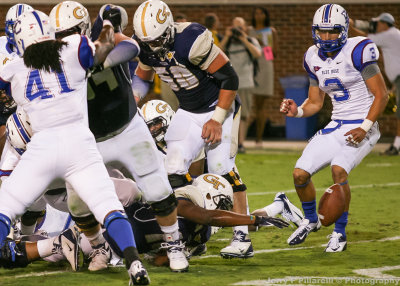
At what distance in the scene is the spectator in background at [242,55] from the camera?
12.4 metres

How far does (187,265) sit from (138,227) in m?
0.47

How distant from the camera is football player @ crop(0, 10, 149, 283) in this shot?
4.80m

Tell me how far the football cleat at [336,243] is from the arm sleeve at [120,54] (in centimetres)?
208

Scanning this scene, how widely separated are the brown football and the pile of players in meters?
0.11

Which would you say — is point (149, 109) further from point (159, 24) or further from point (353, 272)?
point (353, 272)

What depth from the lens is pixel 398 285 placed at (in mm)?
4922

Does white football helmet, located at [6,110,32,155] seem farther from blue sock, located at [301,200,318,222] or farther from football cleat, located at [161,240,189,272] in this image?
blue sock, located at [301,200,318,222]

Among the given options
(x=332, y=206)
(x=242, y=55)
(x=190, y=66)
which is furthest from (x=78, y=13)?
(x=242, y=55)

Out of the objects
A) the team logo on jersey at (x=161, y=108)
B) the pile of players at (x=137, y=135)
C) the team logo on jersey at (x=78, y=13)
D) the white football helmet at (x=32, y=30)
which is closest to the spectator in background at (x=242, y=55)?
the pile of players at (x=137, y=135)

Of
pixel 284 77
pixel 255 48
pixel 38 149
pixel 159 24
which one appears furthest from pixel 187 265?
pixel 284 77

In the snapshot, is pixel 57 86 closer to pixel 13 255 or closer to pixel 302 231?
pixel 13 255

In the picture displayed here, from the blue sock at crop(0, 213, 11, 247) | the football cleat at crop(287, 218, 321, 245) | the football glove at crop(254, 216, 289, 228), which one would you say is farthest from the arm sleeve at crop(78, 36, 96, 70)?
the football cleat at crop(287, 218, 321, 245)

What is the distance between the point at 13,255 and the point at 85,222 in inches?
20.4

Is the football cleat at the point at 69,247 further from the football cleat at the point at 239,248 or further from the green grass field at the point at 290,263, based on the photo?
the football cleat at the point at 239,248
